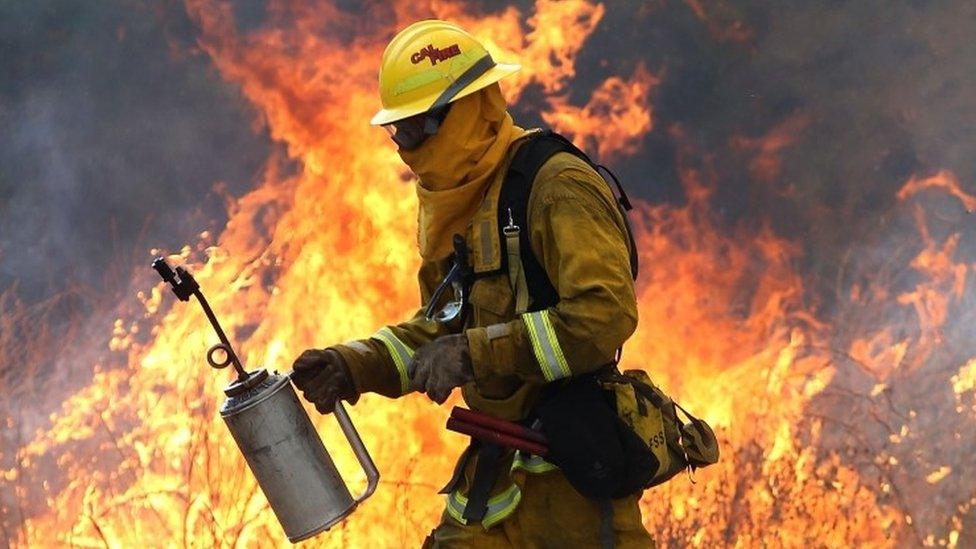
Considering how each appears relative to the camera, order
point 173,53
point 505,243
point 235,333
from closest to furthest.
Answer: point 505,243
point 235,333
point 173,53

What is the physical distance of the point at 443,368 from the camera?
10.7 feet

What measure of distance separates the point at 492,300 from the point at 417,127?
0.54 metres

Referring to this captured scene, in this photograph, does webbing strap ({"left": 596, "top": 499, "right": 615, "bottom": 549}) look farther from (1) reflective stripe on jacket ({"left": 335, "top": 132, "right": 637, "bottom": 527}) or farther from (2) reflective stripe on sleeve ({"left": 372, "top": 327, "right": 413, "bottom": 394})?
(2) reflective stripe on sleeve ({"left": 372, "top": 327, "right": 413, "bottom": 394})

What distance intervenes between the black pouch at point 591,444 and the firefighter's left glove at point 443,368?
30cm

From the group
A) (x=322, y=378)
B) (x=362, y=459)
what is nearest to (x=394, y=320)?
(x=322, y=378)

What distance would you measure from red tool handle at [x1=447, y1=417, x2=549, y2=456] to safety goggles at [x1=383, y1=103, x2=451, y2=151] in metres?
0.80

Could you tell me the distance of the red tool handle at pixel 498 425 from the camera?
3400 mm

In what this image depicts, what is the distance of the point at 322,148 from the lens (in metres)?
7.73

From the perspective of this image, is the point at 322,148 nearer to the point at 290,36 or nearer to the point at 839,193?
the point at 290,36

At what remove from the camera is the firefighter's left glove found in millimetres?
3266

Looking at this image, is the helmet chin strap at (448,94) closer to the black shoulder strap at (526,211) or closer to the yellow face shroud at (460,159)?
the yellow face shroud at (460,159)

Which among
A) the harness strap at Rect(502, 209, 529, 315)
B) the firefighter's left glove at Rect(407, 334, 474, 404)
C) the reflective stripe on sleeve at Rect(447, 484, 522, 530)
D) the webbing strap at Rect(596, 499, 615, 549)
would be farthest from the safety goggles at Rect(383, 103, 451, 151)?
the webbing strap at Rect(596, 499, 615, 549)

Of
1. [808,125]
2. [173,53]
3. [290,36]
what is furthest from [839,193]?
[173,53]

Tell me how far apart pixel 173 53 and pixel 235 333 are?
77.7 inches
